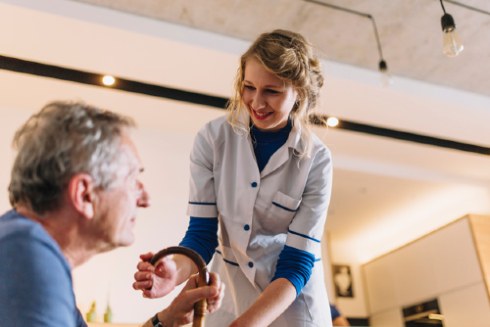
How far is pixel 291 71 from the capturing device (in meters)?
1.33

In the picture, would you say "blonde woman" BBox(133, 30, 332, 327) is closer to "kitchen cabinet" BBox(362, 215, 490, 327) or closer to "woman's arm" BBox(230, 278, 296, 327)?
"woman's arm" BBox(230, 278, 296, 327)

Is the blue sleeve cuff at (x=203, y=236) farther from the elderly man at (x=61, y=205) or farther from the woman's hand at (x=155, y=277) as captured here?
the elderly man at (x=61, y=205)

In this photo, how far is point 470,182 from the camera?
5340 mm

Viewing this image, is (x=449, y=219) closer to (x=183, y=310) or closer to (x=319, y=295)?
(x=319, y=295)

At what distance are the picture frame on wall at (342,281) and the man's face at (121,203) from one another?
576 cm

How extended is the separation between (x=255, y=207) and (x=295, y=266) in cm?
20

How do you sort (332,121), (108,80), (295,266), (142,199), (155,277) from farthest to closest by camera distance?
(332,121)
(108,80)
(295,266)
(155,277)
(142,199)

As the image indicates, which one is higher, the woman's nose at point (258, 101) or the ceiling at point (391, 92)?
the ceiling at point (391, 92)

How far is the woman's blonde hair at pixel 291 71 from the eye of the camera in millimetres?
1316

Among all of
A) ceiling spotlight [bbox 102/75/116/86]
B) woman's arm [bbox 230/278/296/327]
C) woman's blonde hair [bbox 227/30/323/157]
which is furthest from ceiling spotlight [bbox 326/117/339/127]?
woman's arm [bbox 230/278/296/327]

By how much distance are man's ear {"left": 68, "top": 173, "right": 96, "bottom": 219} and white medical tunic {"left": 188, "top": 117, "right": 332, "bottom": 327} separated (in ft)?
1.94

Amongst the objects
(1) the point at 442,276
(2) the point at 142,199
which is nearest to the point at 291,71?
(2) the point at 142,199

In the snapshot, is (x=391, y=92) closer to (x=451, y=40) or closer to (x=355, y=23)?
(x=355, y=23)

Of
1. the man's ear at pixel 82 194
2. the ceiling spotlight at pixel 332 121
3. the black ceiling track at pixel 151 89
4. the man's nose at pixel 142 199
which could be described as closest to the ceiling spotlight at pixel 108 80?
the black ceiling track at pixel 151 89
